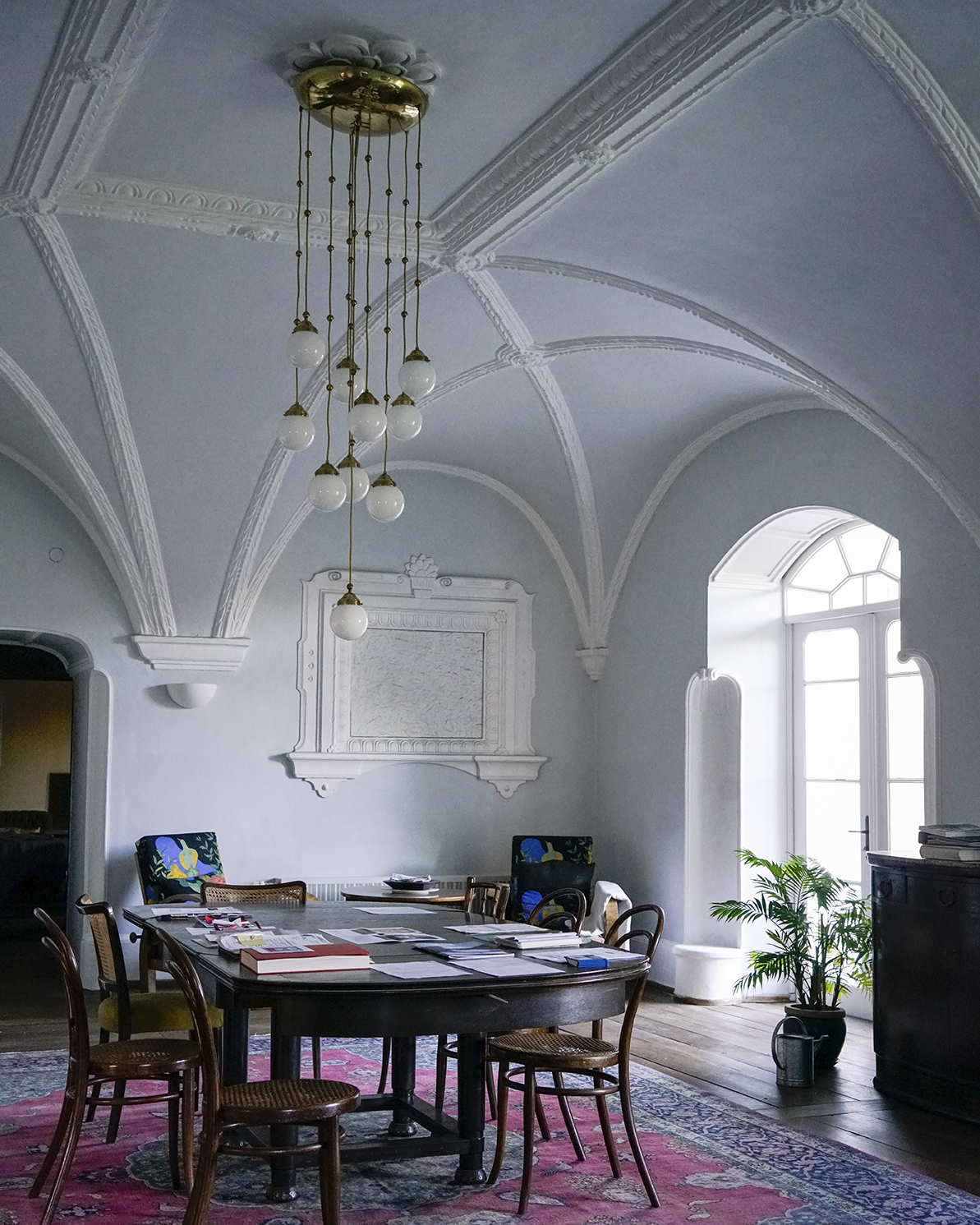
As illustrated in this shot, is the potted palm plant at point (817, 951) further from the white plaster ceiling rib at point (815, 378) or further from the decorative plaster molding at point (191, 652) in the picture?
the decorative plaster molding at point (191, 652)

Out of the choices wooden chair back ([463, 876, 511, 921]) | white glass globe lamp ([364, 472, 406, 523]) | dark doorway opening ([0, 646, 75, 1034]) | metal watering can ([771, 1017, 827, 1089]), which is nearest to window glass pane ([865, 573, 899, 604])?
metal watering can ([771, 1017, 827, 1089])

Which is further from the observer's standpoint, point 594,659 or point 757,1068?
point 594,659

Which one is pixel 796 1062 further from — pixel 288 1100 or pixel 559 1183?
pixel 288 1100

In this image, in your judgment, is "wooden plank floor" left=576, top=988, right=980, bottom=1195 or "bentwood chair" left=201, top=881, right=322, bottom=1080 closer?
"wooden plank floor" left=576, top=988, right=980, bottom=1195

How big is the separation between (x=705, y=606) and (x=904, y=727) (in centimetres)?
153

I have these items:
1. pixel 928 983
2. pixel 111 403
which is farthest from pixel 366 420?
pixel 928 983

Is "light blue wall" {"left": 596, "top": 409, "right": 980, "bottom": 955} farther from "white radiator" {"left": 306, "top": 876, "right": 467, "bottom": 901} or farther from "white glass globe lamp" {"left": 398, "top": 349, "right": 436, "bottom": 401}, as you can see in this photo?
"white glass globe lamp" {"left": 398, "top": 349, "right": 436, "bottom": 401}

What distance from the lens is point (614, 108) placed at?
463cm

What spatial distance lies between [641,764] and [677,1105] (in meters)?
3.63

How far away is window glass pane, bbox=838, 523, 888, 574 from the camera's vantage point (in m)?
7.86

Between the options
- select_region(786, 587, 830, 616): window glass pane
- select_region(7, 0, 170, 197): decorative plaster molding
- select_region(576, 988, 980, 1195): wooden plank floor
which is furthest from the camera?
select_region(786, 587, 830, 616): window glass pane

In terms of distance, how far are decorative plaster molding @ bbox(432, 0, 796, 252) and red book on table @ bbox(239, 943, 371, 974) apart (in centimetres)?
298

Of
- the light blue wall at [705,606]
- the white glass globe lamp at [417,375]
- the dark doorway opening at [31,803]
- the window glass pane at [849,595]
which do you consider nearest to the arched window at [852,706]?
the window glass pane at [849,595]

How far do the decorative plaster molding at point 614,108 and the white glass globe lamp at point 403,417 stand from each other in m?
1.08
